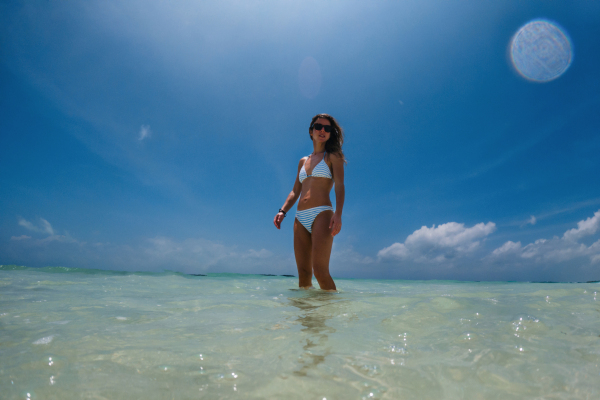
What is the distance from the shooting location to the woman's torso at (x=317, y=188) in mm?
4289

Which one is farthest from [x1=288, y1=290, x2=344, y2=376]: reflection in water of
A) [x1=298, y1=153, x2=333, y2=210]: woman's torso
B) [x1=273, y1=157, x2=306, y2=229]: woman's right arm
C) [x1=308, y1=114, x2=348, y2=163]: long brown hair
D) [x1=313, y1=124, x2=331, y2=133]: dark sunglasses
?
[x1=313, y1=124, x2=331, y2=133]: dark sunglasses

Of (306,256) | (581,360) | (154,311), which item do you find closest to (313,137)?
(306,256)

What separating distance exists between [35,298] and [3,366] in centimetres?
259

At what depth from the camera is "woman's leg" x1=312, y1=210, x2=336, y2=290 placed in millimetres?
3977

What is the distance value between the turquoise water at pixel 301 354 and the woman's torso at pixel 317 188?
6.61 ft

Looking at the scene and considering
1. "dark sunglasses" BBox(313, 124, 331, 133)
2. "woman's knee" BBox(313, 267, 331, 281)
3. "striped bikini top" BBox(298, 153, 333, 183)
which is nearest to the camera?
"woman's knee" BBox(313, 267, 331, 281)

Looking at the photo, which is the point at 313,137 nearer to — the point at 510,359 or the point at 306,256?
the point at 306,256

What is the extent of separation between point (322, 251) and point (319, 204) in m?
0.71

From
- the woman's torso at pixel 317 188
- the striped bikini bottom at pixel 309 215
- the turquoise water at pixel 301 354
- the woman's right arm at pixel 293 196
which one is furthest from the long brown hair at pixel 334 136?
the turquoise water at pixel 301 354

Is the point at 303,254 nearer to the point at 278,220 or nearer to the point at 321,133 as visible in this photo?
the point at 278,220

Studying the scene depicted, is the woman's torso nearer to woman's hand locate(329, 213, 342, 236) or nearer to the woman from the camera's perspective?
the woman

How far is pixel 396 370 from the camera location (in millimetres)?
1275

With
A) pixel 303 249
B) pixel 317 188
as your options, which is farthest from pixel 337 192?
pixel 303 249

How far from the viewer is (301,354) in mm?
1453
